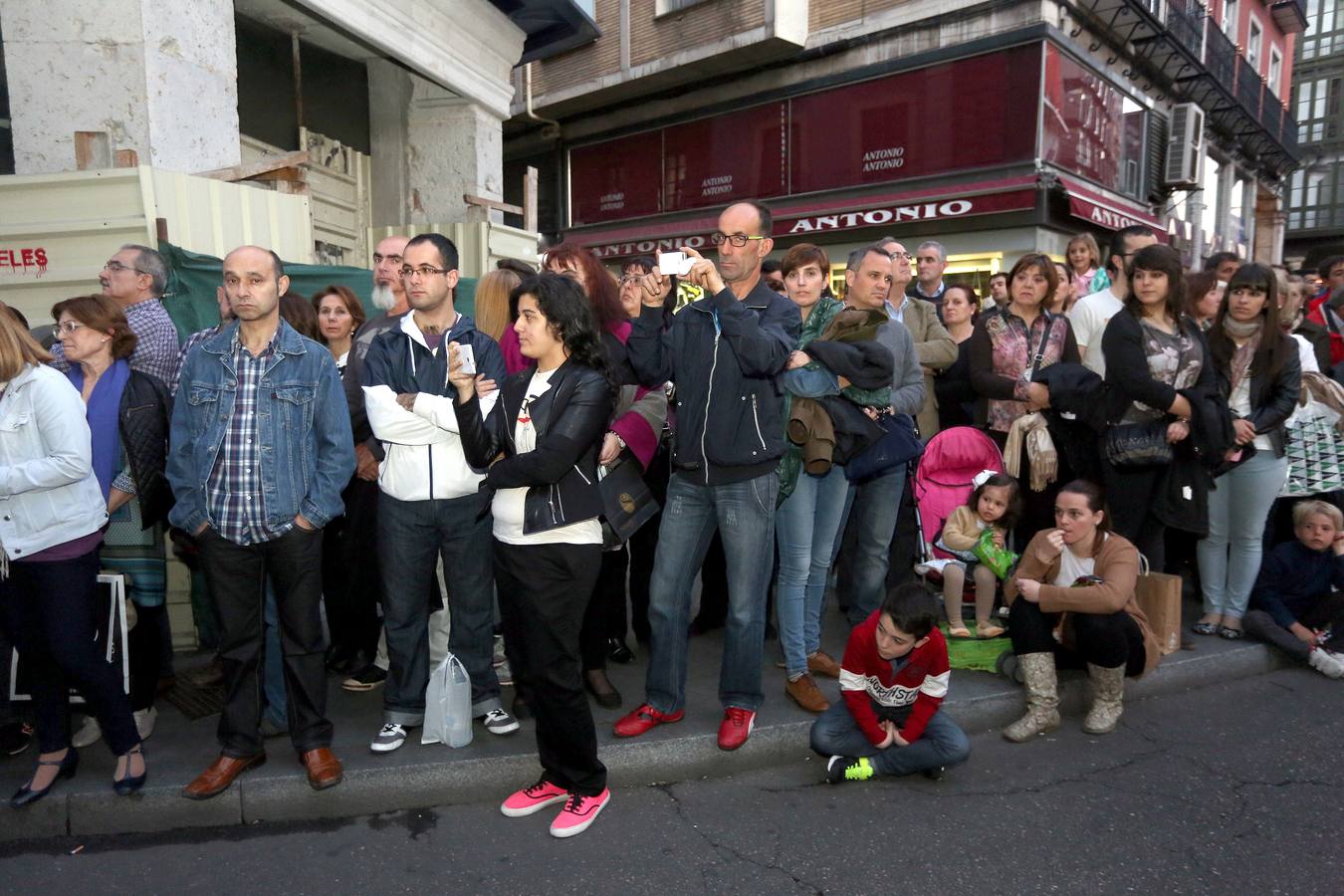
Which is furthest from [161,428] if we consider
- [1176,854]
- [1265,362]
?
[1265,362]

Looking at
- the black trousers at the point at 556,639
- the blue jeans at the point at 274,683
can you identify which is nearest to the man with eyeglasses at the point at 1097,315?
the black trousers at the point at 556,639

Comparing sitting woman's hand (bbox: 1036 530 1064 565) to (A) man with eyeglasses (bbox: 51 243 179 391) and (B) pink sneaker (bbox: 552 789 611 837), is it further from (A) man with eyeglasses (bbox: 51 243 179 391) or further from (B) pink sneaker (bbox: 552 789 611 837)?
(A) man with eyeglasses (bbox: 51 243 179 391)

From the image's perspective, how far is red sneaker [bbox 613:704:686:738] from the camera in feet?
12.2

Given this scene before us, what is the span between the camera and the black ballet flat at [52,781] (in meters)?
3.31

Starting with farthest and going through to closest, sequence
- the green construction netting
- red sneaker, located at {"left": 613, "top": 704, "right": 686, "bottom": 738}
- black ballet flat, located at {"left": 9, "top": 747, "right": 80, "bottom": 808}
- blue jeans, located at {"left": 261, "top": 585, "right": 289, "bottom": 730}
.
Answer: the green construction netting
blue jeans, located at {"left": 261, "top": 585, "right": 289, "bottom": 730}
red sneaker, located at {"left": 613, "top": 704, "right": 686, "bottom": 738}
black ballet flat, located at {"left": 9, "top": 747, "right": 80, "bottom": 808}

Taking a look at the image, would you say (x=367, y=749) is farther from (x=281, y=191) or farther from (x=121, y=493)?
(x=281, y=191)

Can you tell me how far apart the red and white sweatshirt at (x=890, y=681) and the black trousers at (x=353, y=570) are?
2.25 m

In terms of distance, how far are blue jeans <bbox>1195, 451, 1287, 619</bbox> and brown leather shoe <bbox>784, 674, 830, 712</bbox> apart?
9.11 feet

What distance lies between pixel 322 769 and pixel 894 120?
14.5 meters

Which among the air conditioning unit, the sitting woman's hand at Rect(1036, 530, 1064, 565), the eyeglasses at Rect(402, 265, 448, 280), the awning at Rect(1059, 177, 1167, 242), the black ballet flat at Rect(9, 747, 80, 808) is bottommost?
the black ballet flat at Rect(9, 747, 80, 808)

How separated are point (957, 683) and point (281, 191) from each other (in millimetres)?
5113

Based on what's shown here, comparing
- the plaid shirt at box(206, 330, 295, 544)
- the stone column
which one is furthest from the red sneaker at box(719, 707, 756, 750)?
the stone column

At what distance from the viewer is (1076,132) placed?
14430 mm

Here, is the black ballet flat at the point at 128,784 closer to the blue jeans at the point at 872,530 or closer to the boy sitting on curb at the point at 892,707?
the boy sitting on curb at the point at 892,707
